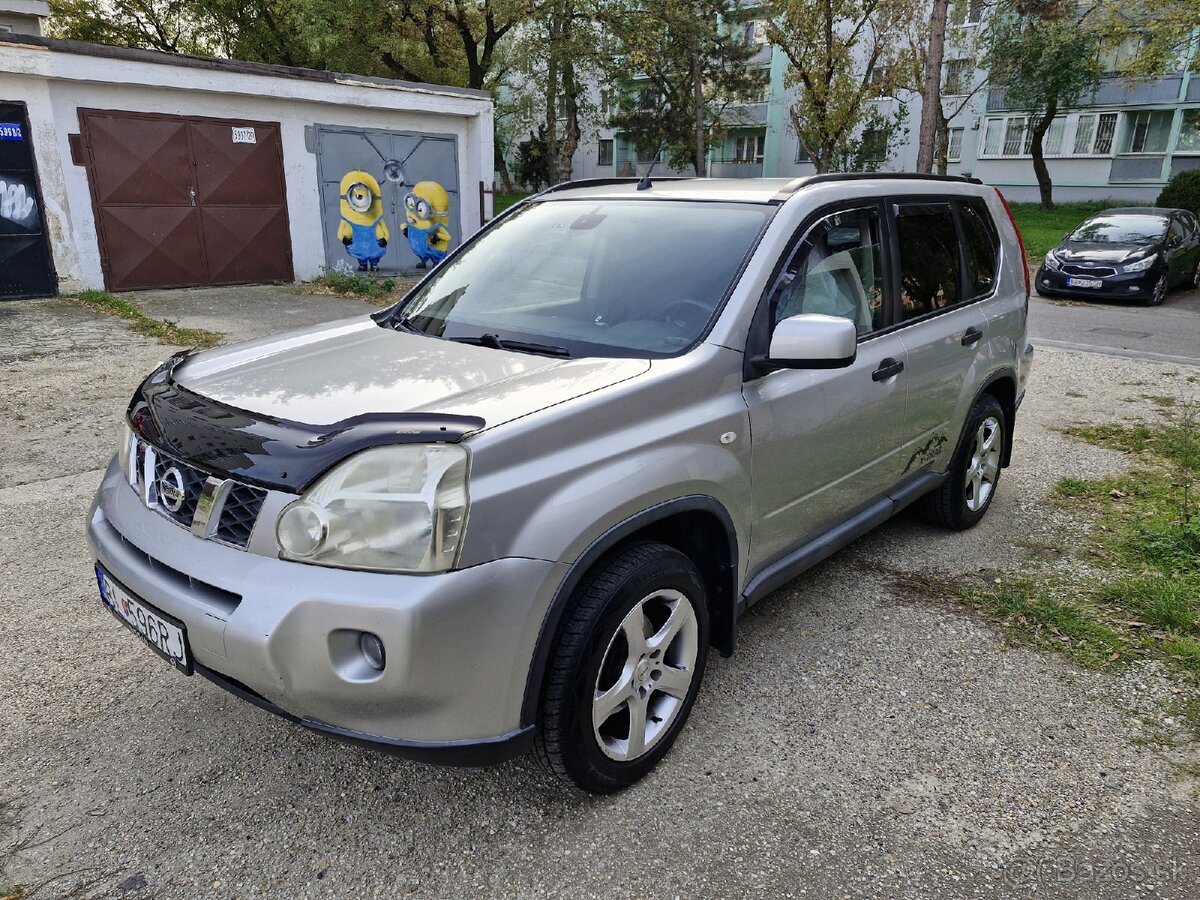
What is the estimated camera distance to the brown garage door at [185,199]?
40.5 ft

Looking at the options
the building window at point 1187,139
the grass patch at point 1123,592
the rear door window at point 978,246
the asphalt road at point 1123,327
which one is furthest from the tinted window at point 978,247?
the building window at point 1187,139

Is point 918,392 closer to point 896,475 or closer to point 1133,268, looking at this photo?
point 896,475

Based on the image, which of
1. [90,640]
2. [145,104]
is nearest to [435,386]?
[90,640]

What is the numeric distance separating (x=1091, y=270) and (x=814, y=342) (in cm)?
1396

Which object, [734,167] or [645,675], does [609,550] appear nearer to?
[645,675]

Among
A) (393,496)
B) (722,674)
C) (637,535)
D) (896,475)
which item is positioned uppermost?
(393,496)

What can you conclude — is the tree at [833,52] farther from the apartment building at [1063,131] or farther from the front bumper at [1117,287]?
the front bumper at [1117,287]

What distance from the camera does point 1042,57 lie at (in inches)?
1178

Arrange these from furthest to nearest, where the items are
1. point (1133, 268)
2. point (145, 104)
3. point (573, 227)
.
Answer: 1. point (1133, 268)
2. point (145, 104)
3. point (573, 227)

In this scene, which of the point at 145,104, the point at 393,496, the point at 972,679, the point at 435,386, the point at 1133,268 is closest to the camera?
the point at 393,496

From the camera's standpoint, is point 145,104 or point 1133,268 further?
point 1133,268

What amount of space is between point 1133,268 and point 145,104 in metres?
15.5

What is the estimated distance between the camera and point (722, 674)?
3260 millimetres

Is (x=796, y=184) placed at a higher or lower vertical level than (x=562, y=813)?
higher
